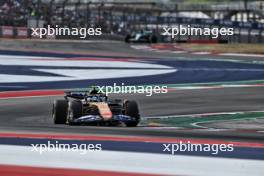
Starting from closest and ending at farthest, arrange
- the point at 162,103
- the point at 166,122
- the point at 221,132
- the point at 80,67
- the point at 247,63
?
1. the point at 221,132
2. the point at 166,122
3. the point at 162,103
4. the point at 80,67
5. the point at 247,63

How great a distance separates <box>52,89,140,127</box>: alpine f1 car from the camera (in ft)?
39.5

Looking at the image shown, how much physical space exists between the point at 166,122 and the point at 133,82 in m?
7.86

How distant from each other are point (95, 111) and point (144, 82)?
8.94 meters

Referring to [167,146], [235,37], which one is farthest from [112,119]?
[235,37]

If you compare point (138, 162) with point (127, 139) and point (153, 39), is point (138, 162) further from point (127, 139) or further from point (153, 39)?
point (153, 39)

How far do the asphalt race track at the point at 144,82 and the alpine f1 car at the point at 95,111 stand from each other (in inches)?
14.2

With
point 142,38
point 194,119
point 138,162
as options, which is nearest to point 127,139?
point 138,162

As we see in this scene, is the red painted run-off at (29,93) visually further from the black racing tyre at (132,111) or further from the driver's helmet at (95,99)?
the black racing tyre at (132,111)

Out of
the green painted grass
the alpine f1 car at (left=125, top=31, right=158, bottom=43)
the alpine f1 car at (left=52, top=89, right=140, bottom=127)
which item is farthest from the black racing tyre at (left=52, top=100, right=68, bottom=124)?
the alpine f1 car at (left=125, top=31, right=158, bottom=43)

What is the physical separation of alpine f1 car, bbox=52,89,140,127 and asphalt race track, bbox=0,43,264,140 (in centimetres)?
36

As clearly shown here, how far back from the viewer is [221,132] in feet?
36.7

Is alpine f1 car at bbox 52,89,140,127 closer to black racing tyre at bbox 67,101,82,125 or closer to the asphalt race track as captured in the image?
black racing tyre at bbox 67,101,82,125

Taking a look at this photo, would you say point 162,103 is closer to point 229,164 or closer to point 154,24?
point 229,164

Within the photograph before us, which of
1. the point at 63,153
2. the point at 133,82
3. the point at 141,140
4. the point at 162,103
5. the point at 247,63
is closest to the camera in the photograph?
the point at 63,153
